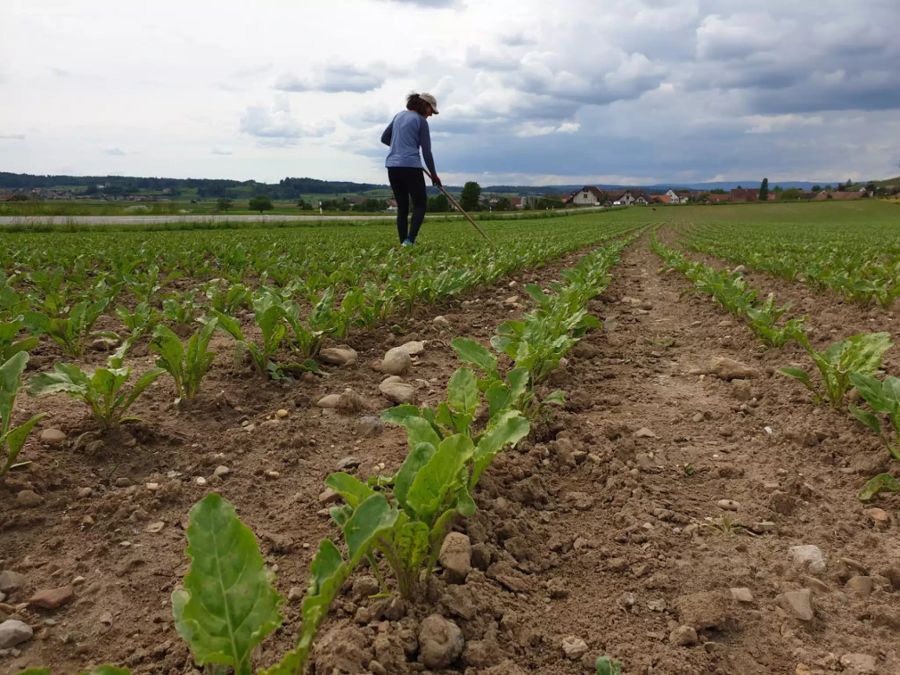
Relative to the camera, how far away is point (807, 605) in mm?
1692

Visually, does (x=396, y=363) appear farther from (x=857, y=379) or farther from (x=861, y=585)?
(x=861, y=585)

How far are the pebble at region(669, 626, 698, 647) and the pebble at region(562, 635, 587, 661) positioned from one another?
236 mm

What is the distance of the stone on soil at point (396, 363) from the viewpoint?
3746 millimetres

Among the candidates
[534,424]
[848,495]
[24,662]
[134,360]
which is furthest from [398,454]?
[134,360]

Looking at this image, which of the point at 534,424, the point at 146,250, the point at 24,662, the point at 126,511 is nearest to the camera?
the point at 24,662

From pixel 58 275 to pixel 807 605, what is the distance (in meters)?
6.17

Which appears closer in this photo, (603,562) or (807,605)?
(807,605)

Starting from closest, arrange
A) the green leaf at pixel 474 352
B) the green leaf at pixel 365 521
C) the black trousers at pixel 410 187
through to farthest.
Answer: the green leaf at pixel 365 521
the green leaf at pixel 474 352
the black trousers at pixel 410 187

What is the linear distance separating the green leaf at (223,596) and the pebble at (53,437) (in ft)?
5.18

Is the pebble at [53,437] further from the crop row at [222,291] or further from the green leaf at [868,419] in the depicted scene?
the green leaf at [868,419]

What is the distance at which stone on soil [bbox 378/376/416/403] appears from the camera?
Answer: 3285mm

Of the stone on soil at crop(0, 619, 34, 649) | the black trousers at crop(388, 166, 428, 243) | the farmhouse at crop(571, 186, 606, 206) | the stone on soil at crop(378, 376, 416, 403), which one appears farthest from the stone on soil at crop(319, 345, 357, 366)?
the farmhouse at crop(571, 186, 606, 206)

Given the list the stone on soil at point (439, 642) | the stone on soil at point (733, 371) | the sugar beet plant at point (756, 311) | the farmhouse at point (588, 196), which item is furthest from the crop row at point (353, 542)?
the farmhouse at point (588, 196)

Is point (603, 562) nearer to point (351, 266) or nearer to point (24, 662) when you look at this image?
point (24, 662)
